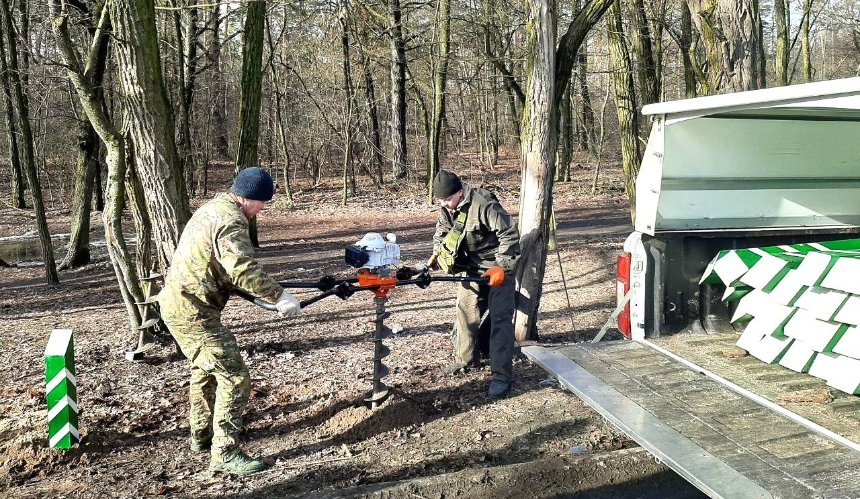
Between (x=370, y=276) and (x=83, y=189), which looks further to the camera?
(x=83, y=189)

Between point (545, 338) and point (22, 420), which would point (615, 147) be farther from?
point (22, 420)

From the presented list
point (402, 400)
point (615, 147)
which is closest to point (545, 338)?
point (402, 400)

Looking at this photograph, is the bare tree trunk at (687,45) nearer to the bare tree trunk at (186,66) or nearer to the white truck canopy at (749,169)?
the white truck canopy at (749,169)

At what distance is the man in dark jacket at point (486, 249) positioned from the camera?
18.7ft

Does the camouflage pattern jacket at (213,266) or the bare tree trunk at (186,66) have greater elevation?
Result: the bare tree trunk at (186,66)

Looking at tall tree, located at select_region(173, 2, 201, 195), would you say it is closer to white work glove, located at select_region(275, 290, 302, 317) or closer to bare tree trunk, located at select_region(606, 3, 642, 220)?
bare tree trunk, located at select_region(606, 3, 642, 220)

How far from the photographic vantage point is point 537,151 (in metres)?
6.52

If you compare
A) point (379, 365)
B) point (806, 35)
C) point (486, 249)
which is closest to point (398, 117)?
point (806, 35)

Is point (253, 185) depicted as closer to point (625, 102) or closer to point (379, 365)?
point (379, 365)

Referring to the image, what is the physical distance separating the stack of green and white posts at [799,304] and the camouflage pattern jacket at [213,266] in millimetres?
2961

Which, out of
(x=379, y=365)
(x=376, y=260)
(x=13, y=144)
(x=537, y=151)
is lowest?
(x=379, y=365)

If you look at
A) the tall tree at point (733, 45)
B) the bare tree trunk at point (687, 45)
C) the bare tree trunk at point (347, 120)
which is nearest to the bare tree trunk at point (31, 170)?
the tall tree at point (733, 45)

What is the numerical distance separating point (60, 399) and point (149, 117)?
2.62m

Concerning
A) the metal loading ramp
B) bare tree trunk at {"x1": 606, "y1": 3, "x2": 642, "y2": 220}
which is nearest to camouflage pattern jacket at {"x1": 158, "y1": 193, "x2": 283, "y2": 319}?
the metal loading ramp
